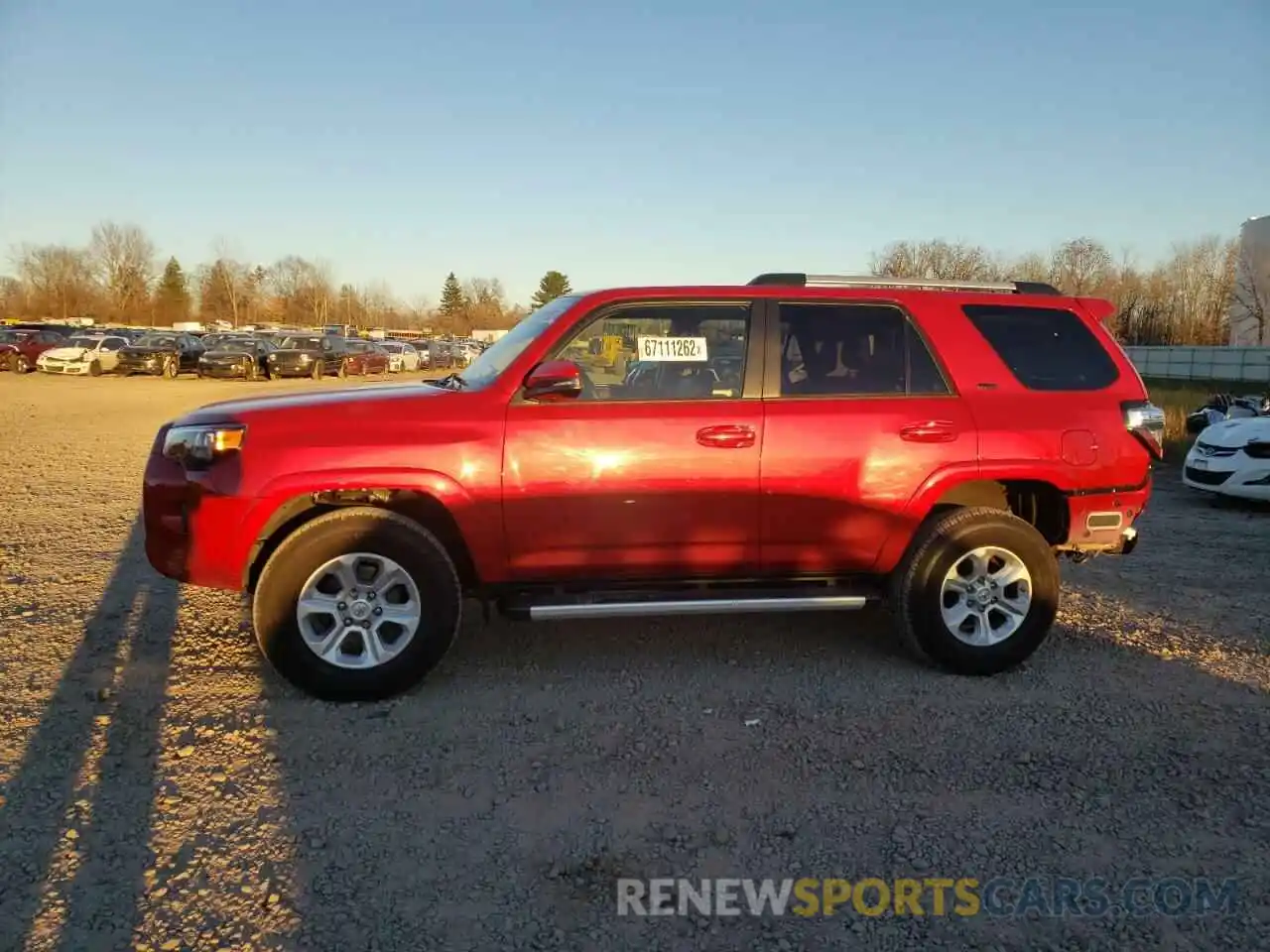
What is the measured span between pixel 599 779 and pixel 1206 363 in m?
57.4

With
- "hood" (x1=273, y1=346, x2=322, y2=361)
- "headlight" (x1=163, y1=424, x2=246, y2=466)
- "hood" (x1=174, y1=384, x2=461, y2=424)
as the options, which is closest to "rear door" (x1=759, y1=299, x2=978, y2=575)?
"hood" (x1=174, y1=384, x2=461, y2=424)

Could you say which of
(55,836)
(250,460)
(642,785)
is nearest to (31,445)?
(250,460)

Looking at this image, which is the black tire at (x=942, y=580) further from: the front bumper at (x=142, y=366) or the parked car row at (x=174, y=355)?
the front bumper at (x=142, y=366)

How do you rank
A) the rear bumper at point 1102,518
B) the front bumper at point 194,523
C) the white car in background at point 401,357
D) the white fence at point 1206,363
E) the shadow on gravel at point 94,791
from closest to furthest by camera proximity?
the shadow on gravel at point 94,791 < the front bumper at point 194,523 < the rear bumper at point 1102,518 < the white car in background at point 401,357 < the white fence at point 1206,363

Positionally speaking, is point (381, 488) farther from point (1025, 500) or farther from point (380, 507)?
point (1025, 500)

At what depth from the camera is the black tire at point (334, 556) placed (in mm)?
3879

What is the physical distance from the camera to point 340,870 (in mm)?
2764

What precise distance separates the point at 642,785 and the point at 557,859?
55cm

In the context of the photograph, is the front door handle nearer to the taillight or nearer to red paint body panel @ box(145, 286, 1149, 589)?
red paint body panel @ box(145, 286, 1149, 589)

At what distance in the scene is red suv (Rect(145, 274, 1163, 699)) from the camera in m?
3.93

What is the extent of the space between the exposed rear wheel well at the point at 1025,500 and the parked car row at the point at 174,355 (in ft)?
102

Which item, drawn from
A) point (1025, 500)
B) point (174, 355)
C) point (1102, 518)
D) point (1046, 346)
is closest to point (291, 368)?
point (174, 355)

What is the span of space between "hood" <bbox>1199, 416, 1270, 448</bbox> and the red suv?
578 cm

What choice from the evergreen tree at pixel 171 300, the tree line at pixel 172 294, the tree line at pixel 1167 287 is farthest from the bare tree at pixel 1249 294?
the evergreen tree at pixel 171 300
